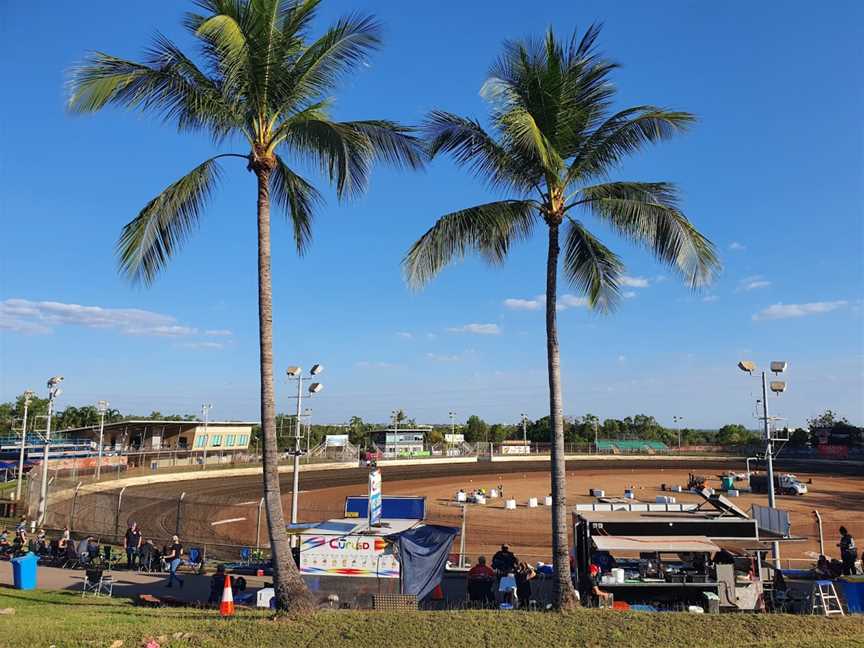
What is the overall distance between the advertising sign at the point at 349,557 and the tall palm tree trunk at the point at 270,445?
69.7 inches

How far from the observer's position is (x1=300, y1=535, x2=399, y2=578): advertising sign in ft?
47.0

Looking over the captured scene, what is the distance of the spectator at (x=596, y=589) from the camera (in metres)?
14.1

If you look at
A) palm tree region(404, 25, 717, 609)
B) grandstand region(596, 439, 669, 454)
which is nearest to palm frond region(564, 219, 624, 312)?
palm tree region(404, 25, 717, 609)

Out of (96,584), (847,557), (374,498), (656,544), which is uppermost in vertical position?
(374,498)

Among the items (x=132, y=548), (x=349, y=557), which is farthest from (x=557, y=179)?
(x=132, y=548)

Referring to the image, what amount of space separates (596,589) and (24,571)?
15174mm

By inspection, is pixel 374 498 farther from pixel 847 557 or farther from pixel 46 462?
pixel 46 462

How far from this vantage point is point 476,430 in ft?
505

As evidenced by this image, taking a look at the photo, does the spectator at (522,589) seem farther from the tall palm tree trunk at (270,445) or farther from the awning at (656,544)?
the tall palm tree trunk at (270,445)

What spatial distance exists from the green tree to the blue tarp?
137 metres

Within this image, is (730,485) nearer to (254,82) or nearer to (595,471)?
(595,471)

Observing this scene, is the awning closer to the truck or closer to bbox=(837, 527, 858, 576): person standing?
bbox=(837, 527, 858, 576): person standing

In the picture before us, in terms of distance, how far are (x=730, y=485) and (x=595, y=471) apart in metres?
21.6

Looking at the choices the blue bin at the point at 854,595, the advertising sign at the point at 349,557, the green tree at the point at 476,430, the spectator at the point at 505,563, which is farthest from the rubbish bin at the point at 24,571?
the green tree at the point at 476,430
